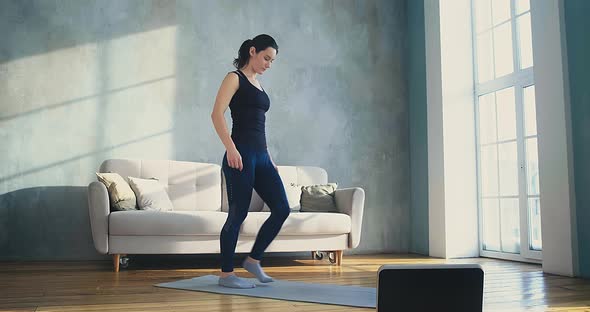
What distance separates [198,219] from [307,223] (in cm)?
83

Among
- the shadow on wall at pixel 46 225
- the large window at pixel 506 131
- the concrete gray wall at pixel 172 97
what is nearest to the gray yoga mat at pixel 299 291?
the shadow on wall at pixel 46 225

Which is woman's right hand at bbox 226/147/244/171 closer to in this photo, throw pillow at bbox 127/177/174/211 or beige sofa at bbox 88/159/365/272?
beige sofa at bbox 88/159/365/272

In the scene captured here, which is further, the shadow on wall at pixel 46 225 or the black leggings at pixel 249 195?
→ the shadow on wall at pixel 46 225

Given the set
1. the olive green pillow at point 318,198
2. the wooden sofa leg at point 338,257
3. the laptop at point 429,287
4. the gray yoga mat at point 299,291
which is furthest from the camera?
the olive green pillow at point 318,198

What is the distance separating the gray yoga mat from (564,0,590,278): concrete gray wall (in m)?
1.58

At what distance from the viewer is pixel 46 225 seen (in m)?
4.53

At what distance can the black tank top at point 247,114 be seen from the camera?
2.87 meters

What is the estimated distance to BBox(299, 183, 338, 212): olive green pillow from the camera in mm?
4520

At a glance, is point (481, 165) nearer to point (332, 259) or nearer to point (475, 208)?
point (475, 208)

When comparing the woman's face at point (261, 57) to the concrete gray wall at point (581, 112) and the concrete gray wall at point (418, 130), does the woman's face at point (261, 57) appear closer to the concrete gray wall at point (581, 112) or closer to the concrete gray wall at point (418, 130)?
the concrete gray wall at point (581, 112)

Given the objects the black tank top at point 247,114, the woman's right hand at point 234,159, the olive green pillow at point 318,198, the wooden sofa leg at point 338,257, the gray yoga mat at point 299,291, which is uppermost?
the black tank top at point 247,114

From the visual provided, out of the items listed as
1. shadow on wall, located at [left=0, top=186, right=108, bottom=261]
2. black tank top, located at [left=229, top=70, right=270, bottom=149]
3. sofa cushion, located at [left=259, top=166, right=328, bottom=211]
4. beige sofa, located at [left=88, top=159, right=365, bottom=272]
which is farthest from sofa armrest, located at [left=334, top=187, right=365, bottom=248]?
shadow on wall, located at [left=0, top=186, right=108, bottom=261]

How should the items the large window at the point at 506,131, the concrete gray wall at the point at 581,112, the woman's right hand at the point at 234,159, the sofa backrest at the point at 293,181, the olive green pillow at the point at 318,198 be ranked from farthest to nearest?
the sofa backrest at the point at 293,181, the olive green pillow at the point at 318,198, the large window at the point at 506,131, the concrete gray wall at the point at 581,112, the woman's right hand at the point at 234,159

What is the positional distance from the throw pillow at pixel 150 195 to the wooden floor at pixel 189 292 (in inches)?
18.0
